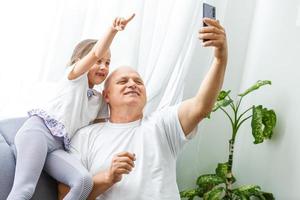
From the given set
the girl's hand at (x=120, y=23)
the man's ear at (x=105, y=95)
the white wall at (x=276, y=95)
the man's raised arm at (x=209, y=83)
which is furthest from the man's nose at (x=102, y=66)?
the white wall at (x=276, y=95)

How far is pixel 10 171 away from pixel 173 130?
66cm

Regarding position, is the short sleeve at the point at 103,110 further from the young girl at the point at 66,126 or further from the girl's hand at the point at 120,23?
the girl's hand at the point at 120,23

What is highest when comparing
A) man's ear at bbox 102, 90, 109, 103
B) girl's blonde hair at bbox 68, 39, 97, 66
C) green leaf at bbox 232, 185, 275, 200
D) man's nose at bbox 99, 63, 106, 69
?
girl's blonde hair at bbox 68, 39, 97, 66

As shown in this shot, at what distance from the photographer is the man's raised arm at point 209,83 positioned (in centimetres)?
132

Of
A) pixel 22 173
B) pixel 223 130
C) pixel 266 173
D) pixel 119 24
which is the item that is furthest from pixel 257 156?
pixel 22 173

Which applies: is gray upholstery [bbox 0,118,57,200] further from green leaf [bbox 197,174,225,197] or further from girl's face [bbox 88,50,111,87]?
green leaf [bbox 197,174,225,197]

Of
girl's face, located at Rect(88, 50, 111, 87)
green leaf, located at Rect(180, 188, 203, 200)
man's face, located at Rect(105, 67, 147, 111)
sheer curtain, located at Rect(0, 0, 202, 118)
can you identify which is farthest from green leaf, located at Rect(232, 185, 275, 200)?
girl's face, located at Rect(88, 50, 111, 87)

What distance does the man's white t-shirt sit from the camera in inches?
60.1

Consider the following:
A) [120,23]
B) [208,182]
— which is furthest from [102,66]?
[208,182]

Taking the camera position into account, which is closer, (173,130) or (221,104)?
(173,130)

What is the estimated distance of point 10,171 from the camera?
1.52 meters

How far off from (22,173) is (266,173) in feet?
4.41

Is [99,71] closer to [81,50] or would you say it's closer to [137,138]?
[81,50]

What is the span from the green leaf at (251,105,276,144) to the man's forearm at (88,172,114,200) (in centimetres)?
90
